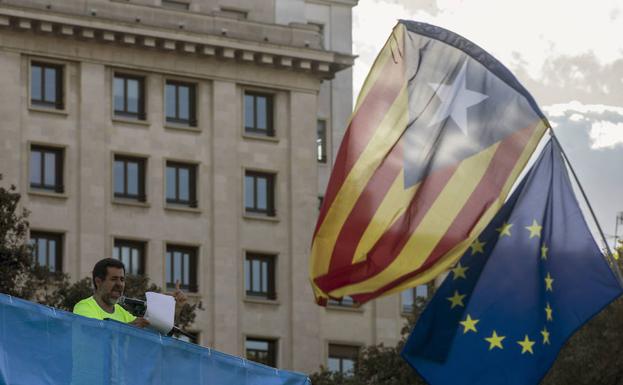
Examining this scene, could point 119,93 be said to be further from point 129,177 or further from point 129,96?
point 129,177

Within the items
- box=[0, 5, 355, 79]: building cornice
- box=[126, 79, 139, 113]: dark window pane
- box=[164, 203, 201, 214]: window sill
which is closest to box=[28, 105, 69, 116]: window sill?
box=[0, 5, 355, 79]: building cornice

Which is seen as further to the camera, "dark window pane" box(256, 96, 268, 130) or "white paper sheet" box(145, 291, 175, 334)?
"dark window pane" box(256, 96, 268, 130)

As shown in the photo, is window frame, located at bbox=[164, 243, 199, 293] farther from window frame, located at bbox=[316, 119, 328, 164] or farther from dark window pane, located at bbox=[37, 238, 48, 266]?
window frame, located at bbox=[316, 119, 328, 164]

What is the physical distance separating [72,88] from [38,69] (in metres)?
1.26

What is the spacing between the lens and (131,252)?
76.9 meters

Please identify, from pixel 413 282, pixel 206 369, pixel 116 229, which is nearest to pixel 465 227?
pixel 413 282

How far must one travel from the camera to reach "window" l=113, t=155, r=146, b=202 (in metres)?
77.5

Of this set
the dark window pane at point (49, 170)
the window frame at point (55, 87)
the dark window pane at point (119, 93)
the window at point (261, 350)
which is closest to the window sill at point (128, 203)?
the dark window pane at point (49, 170)

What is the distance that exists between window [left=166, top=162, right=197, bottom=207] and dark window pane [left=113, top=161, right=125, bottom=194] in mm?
1582

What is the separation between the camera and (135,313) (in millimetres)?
21656

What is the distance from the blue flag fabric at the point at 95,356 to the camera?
784 inches

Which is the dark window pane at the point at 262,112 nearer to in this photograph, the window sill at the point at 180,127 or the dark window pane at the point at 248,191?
the dark window pane at the point at 248,191

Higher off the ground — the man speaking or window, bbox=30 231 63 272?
window, bbox=30 231 63 272

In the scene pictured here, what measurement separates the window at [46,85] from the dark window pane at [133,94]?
246 centimetres
